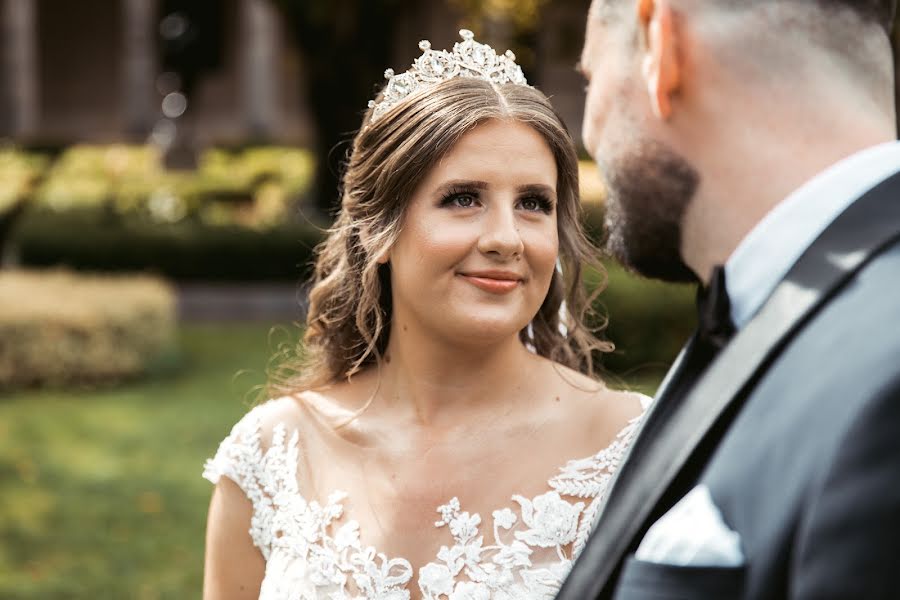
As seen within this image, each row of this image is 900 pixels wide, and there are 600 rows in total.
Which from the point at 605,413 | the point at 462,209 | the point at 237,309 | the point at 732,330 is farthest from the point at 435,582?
the point at 237,309

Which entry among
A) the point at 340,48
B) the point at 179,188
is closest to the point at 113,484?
the point at 340,48

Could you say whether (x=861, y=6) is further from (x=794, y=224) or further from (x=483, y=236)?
(x=483, y=236)

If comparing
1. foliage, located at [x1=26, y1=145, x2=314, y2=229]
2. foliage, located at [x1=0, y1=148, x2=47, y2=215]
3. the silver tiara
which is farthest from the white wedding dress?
foliage, located at [x1=0, y1=148, x2=47, y2=215]

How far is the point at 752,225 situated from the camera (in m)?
1.43

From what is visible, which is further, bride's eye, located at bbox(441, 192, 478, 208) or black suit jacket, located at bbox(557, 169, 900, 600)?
bride's eye, located at bbox(441, 192, 478, 208)

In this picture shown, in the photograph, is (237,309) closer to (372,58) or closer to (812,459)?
(372,58)

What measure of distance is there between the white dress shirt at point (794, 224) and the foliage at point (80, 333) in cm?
908

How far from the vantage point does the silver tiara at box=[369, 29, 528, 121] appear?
254 centimetres

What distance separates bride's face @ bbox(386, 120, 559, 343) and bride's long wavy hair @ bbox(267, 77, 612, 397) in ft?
0.12

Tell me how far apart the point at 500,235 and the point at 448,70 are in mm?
482

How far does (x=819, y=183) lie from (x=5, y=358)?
30.4ft

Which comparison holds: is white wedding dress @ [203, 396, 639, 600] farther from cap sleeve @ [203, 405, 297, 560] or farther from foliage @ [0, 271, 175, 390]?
foliage @ [0, 271, 175, 390]

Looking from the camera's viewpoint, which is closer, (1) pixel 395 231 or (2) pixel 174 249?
(1) pixel 395 231

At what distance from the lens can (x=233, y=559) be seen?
8.36ft
